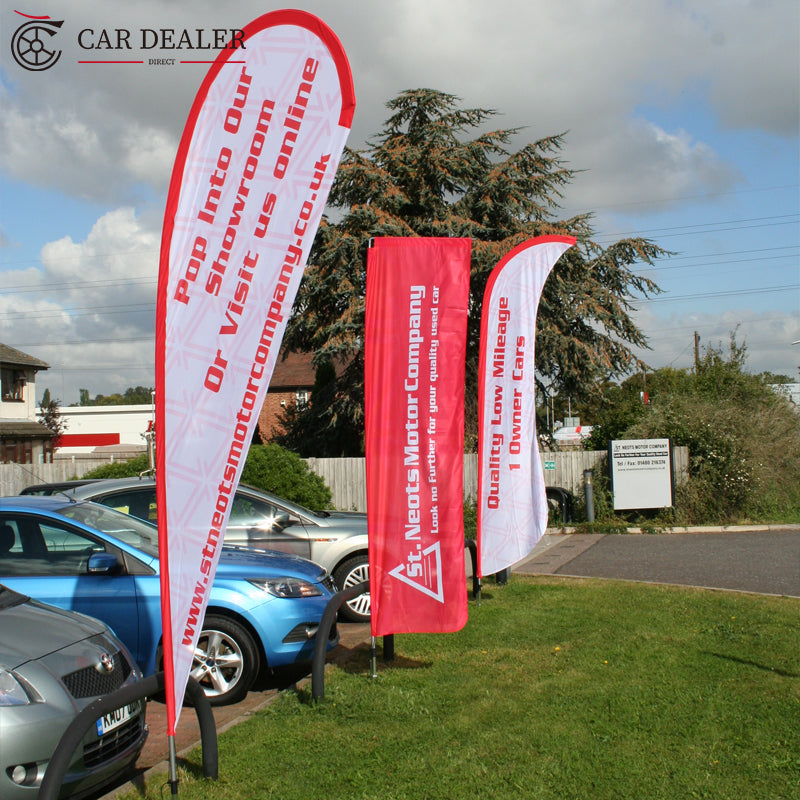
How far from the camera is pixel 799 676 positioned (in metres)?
6.14

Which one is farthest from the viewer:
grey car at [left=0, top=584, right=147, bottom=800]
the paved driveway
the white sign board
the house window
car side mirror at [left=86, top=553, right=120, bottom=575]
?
the house window

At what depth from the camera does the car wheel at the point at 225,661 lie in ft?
19.5

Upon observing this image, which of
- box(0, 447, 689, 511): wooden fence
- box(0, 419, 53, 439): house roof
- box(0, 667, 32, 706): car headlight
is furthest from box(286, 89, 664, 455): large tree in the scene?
box(0, 419, 53, 439): house roof

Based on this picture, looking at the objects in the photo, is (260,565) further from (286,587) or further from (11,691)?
(11,691)

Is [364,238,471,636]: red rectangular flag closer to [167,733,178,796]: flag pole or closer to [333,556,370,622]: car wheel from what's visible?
[167,733,178,796]: flag pole

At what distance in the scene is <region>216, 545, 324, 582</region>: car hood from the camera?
6266 mm

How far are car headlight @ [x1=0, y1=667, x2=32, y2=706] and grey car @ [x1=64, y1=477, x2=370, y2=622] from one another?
487cm

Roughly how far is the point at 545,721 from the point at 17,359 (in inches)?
1844

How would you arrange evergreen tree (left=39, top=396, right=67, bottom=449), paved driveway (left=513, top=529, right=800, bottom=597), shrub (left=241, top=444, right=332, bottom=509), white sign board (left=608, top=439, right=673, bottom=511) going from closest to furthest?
paved driveway (left=513, top=529, right=800, bottom=597) < shrub (left=241, top=444, right=332, bottom=509) < white sign board (left=608, top=439, right=673, bottom=511) < evergreen tree (left=39, top=396, right=67, bottom=449)

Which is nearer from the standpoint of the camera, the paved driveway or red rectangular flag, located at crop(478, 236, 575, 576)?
red rectangular flag, located at crop(478, 236, 575, 576)

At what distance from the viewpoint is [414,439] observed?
20.9ft

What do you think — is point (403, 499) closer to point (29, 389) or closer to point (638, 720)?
point (638, 720)

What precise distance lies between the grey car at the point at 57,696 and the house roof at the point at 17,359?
44785mm

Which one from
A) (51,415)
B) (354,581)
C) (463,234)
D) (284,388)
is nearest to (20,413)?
(51,415)
